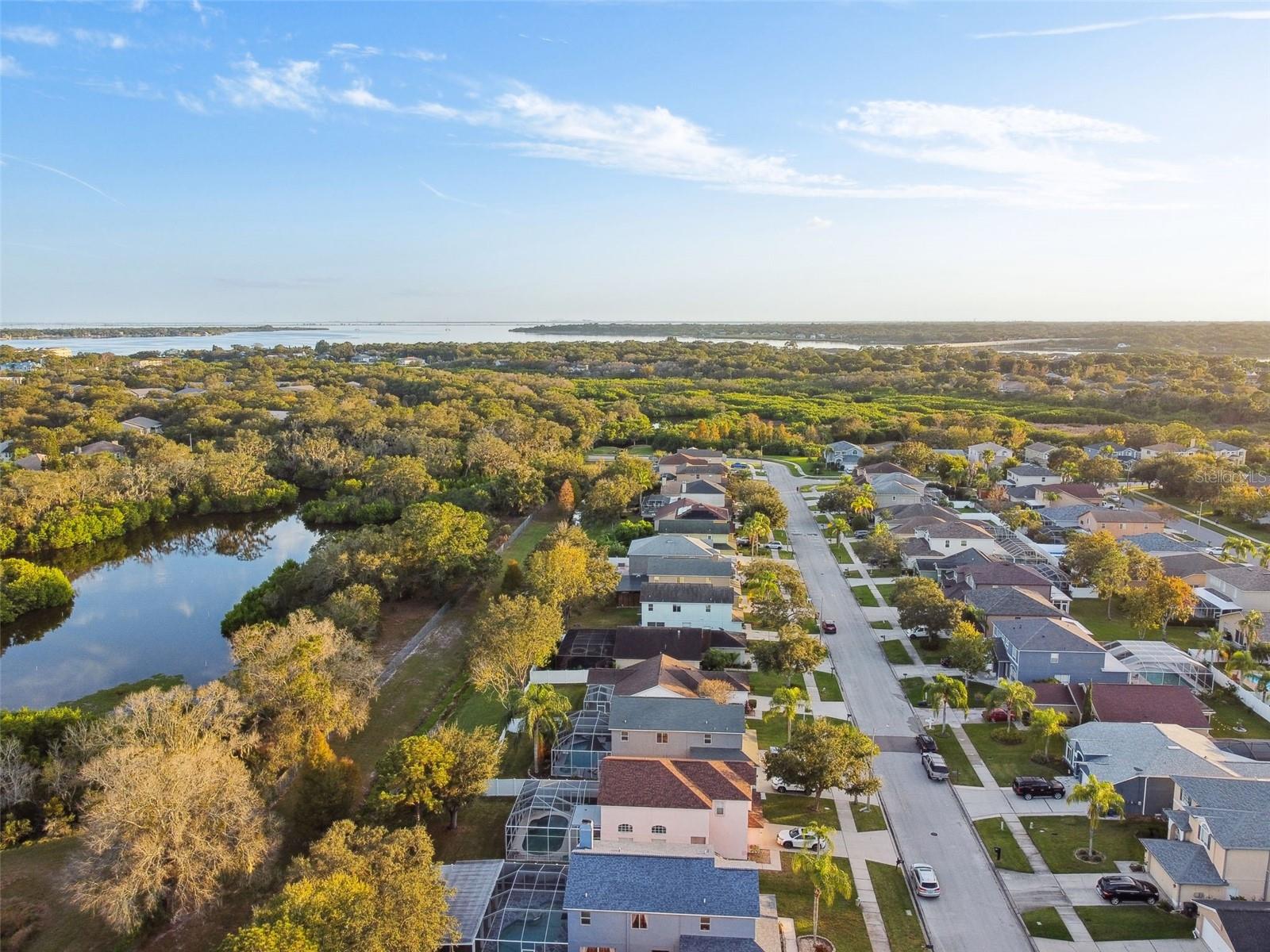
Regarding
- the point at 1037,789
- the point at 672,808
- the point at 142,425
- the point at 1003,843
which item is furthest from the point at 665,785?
the point at 142,425

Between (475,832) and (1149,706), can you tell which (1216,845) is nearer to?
(1149,706)

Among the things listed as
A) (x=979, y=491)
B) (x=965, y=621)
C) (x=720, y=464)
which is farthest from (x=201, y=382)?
(x=965, y=621)

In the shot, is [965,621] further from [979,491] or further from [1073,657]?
[979,491]

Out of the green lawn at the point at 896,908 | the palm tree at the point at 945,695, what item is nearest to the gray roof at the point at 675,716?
the green lawn at the point at 896,908

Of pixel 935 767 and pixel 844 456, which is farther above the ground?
pixel 844 456

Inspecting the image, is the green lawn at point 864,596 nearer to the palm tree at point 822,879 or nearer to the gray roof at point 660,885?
the palm tree at point 822,879
